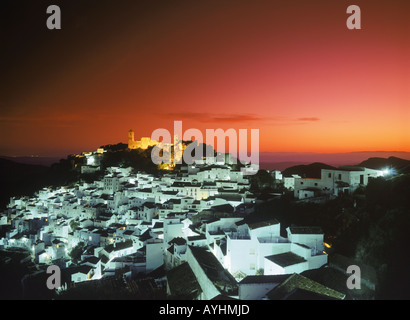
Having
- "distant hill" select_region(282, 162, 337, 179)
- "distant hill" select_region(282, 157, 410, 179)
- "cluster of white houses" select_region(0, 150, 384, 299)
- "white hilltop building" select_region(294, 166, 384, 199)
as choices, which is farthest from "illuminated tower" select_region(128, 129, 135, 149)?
"white hilltop building" select_region(294, 166, 384, 199)

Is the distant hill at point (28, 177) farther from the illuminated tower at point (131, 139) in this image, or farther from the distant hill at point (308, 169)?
the distant hill at point (308, 169)

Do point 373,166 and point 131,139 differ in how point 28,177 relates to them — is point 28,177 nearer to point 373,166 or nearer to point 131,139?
point 131,139

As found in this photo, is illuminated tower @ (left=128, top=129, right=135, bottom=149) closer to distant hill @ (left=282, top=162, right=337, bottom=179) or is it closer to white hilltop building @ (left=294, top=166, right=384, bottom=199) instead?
distant hill @ (left=282, top=162, right=337, bottom=179)

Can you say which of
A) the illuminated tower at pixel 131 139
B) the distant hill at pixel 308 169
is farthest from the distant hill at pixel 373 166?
the illuminated tower at pixel 131 139

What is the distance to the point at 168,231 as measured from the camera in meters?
15.8

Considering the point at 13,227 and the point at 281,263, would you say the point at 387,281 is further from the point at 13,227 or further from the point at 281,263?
the point at 13,227

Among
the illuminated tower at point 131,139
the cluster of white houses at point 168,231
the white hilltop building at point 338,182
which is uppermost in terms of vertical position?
the illuminated tower at point 131,139

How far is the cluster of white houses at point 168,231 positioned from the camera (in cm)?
1171

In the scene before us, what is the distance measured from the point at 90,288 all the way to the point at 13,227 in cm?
2165

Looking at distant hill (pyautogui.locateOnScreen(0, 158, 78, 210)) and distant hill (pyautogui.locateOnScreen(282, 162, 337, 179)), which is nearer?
distant hill (pyautogui.locateOnScreen(282, 162, 337, 179))

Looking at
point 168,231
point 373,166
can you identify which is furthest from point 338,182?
point 168,231

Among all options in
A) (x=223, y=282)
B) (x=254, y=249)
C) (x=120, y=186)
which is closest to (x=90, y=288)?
(x=223, y=282)

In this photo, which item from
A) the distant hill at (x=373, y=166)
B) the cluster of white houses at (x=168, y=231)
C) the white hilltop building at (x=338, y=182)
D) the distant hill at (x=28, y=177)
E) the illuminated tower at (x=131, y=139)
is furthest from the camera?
the illuminated tower at (x=131, y=139)

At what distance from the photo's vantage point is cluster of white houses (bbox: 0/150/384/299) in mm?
11711
